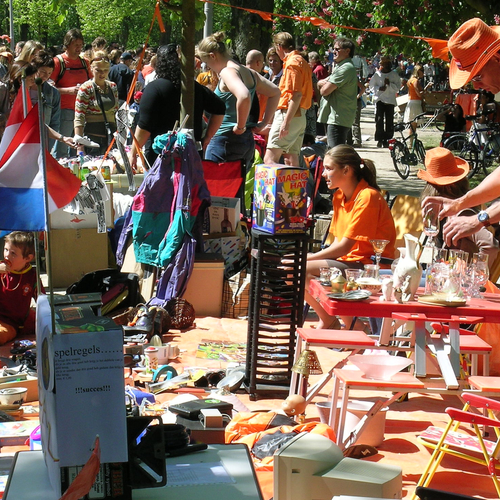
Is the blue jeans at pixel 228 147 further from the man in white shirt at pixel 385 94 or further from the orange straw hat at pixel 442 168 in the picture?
the man in white shirt at pixel 385 94

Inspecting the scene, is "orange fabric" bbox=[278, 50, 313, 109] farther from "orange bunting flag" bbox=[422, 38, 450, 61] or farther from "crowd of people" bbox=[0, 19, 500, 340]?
"orange bunting flag" bbox=[422, 38, 450, 61]

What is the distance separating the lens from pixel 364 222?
18.7 feet

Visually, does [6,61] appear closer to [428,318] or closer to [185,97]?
[185,97]

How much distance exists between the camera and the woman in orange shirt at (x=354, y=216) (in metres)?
5.72

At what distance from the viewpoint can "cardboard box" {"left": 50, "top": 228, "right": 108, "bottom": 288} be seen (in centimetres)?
743

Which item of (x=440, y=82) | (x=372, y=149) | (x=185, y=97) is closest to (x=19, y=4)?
(x=440, y=82)

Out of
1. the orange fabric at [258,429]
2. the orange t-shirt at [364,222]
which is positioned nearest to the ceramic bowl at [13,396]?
the orange fabric at [258,429]

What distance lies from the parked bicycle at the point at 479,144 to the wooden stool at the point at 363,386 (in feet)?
35.9

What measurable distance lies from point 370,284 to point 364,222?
1.18m

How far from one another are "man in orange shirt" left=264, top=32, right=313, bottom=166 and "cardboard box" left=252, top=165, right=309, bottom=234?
4118 millimetres

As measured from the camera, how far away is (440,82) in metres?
31.1

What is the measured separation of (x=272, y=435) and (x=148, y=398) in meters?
1.07

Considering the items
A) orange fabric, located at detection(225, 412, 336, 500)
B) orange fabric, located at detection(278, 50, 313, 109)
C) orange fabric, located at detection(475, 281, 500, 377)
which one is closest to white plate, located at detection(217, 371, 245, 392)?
orange fabric, located at detection(225, 412, 336, 500)

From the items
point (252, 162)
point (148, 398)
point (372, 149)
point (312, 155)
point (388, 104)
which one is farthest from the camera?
point (372, 149)
